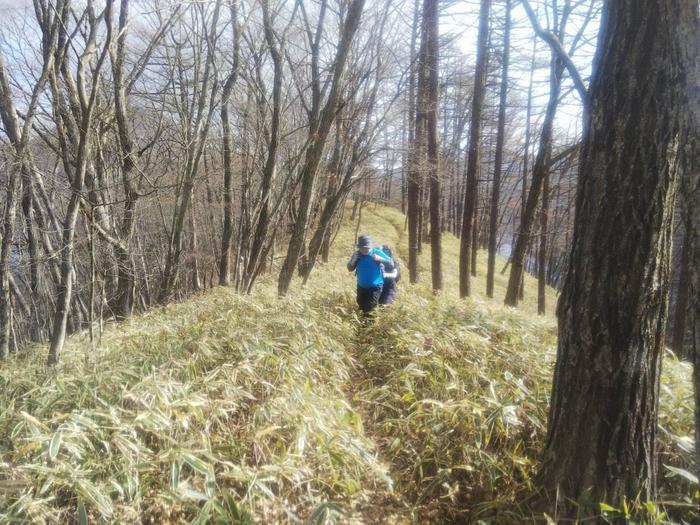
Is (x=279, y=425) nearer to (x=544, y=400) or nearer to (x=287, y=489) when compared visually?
(x=287, y=489)

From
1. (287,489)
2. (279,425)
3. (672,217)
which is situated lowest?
(287,489)

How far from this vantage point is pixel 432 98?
8.88 metres

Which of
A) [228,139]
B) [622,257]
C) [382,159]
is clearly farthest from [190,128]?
[622,257]

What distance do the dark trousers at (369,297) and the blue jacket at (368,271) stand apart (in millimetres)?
72

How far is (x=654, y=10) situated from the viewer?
1615mm

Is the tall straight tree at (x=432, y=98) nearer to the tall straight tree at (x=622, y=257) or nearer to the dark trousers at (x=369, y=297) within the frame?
the dark trousers at (x=369, y=297)

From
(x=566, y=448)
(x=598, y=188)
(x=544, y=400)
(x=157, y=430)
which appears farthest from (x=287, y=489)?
(x=598, y=188)

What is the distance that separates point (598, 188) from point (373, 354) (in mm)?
3186

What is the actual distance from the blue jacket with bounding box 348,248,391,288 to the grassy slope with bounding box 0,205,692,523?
1596mm

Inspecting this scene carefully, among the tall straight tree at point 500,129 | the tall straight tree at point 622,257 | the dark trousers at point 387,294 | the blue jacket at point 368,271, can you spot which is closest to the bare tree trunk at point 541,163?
the tall straight tree at point 500,129

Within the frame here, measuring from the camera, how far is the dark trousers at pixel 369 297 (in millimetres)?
5773

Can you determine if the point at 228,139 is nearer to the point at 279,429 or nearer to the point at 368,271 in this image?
the point at 368,271

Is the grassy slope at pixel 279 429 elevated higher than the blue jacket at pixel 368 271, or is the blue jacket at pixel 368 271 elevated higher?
the blue jacket at pixel 368 271

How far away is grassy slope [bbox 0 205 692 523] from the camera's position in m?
2.01
